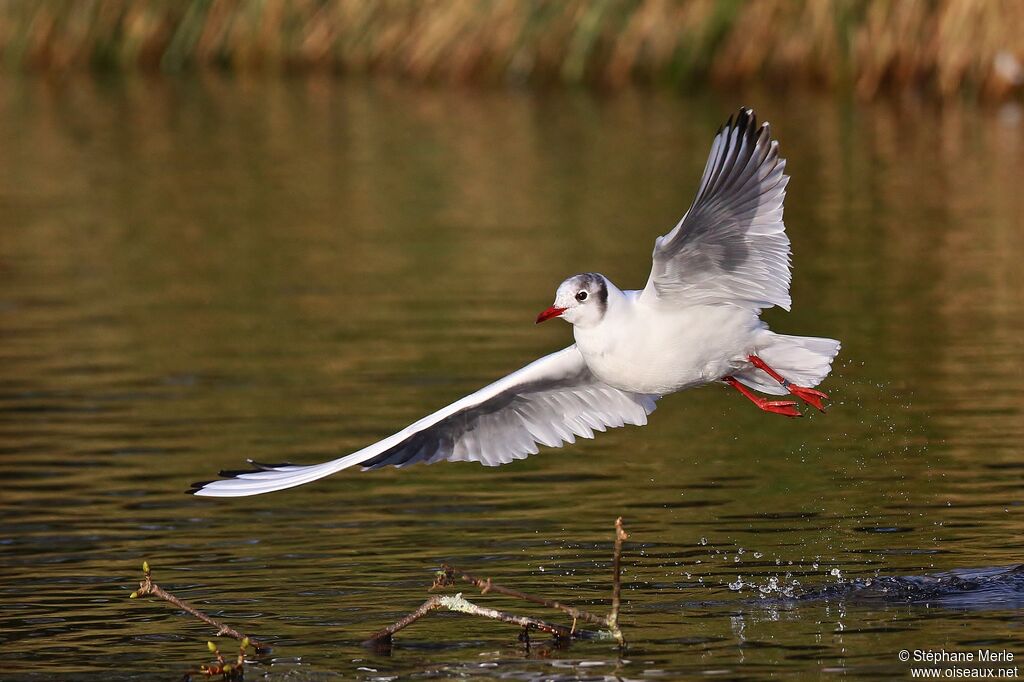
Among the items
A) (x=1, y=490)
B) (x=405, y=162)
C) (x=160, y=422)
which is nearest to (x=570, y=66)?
(x=405, y=162)

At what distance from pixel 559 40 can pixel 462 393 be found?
15.7 m

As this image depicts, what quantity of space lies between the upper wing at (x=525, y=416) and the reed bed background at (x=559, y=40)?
47.5 ft

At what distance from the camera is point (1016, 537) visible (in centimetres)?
898

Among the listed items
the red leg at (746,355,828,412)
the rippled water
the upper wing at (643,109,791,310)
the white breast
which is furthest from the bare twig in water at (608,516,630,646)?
the red leg at (746,355,828,412)

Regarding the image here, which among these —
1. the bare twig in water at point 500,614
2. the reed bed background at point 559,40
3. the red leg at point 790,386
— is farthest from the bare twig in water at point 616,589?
the reed bed background at point 559,40

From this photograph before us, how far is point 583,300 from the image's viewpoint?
26.2 ft

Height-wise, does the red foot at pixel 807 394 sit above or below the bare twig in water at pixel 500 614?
above

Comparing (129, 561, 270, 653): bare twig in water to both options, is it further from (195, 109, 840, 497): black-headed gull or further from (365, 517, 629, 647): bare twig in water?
(195, 109, 840, 497): black-headed gull

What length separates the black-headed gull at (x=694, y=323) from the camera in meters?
7.70

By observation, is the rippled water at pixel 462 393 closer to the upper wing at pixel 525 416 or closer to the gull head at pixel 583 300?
the upper wing at pixel 525 416

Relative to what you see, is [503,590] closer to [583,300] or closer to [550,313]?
[550,313]

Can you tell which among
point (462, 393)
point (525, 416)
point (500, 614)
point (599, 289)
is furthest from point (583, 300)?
point (462, 393)

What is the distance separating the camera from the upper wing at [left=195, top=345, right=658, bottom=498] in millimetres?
8859

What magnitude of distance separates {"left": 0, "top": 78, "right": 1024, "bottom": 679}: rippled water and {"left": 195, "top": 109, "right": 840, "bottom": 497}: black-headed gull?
0.62 m
